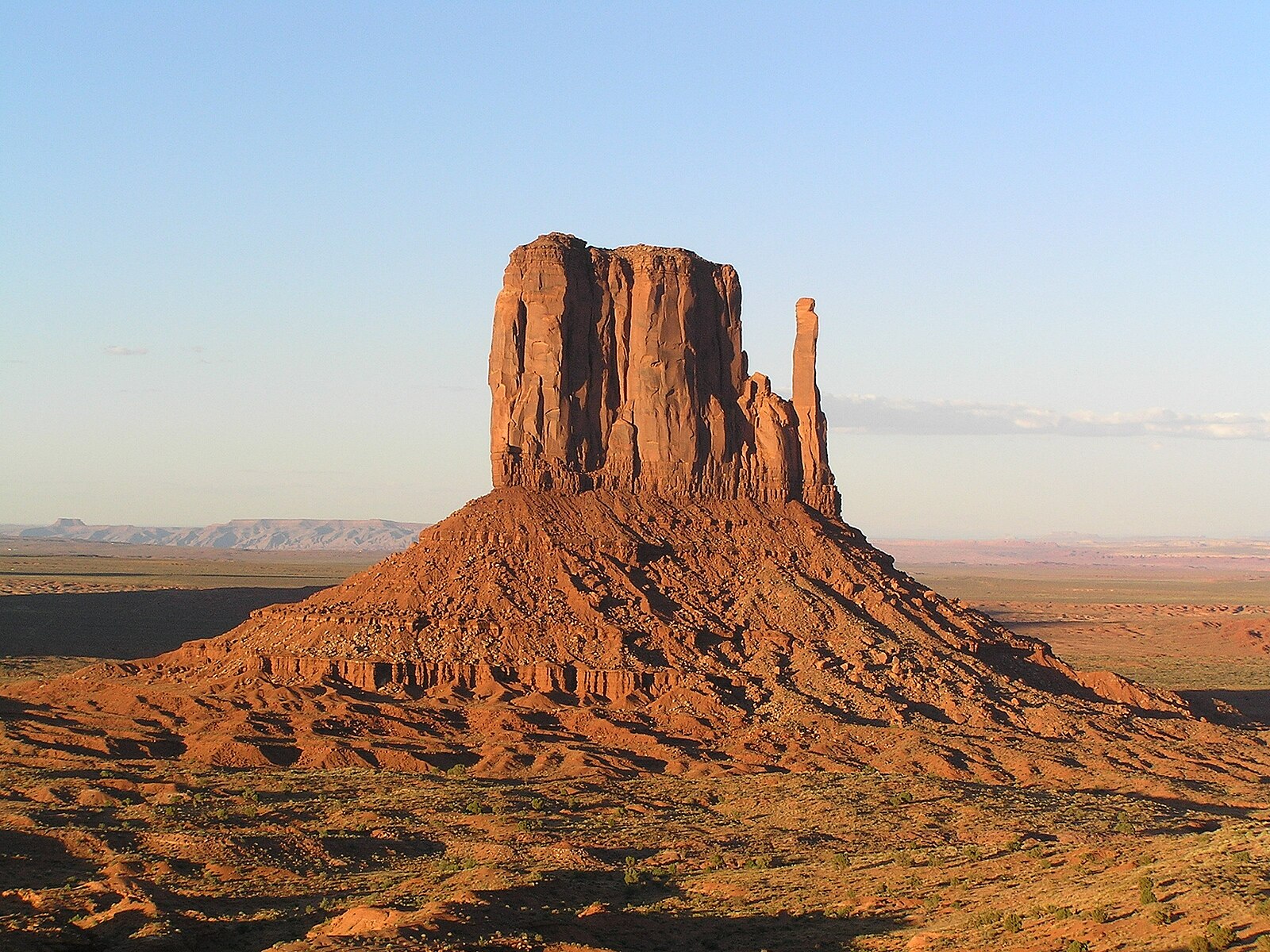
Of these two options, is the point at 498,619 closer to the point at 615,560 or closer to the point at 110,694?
the point at 615,560

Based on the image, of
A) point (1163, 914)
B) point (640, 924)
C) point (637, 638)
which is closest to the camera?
point (1163, 914)

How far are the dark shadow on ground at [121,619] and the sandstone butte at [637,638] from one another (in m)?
31.8

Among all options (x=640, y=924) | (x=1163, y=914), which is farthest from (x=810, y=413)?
(x=1163, y=914)

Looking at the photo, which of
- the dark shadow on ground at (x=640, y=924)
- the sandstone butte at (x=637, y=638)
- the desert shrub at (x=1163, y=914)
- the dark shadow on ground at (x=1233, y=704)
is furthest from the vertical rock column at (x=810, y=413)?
the desert shrub at (x=1163, y=914)

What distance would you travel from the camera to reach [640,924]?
3122 cm

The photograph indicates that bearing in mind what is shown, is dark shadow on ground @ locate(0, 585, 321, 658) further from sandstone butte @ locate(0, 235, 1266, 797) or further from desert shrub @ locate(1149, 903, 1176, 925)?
desert shrub @ locate(1149, 903, 1176, 925)

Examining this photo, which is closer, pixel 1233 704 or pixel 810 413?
pixel 810 413

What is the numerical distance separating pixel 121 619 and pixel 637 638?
245 ft

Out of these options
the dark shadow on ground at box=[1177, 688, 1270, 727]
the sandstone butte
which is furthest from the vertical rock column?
the dark shadow on ground at box=[1177, 688, 1270, 727]

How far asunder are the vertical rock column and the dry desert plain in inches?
820

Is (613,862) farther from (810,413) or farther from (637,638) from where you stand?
(810,413)

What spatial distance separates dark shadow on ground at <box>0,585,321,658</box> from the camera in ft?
323

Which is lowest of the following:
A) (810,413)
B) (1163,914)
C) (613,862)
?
(613,862)

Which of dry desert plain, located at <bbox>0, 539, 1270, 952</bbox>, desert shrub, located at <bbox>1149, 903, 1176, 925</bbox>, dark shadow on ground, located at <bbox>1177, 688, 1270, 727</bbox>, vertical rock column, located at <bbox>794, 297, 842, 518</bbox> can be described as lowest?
dark shadow on ground, located at <bbox>1177, 688, 1270, 727</bbox>
